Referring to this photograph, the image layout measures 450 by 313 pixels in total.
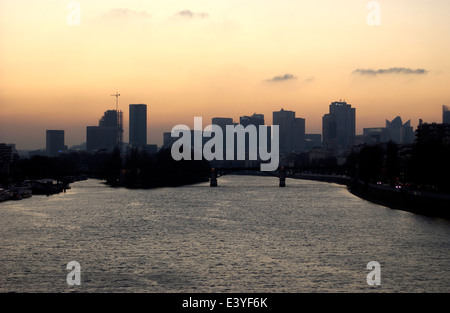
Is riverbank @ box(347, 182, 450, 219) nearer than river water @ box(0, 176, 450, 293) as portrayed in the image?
No

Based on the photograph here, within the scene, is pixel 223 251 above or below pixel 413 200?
below

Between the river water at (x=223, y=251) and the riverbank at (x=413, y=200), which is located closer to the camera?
the river water at (x=223, y=251)

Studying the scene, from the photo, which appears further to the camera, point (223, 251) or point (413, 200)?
point (413, 200)

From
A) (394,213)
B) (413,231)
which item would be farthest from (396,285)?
(394,213)
